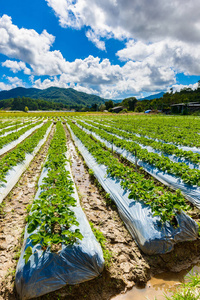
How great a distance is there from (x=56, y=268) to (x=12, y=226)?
241cm

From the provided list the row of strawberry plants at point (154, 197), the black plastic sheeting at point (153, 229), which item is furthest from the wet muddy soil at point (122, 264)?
the row of strawberry plants at point (154, 197)

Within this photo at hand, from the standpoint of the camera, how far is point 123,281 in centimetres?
289

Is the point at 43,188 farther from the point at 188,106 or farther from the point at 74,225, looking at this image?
the point at 188,106

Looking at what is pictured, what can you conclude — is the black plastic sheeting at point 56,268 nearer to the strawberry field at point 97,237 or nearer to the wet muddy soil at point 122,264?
the strawberry field at point 97,237

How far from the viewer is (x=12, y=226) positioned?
423 centimetres

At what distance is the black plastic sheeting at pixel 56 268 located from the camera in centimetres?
246

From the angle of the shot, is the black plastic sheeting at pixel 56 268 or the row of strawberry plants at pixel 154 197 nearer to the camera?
the black plastic sheeting at pixel 56 268

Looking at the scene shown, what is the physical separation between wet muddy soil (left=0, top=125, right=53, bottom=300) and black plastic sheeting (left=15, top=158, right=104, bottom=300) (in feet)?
1.53

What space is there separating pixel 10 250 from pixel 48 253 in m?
1.50

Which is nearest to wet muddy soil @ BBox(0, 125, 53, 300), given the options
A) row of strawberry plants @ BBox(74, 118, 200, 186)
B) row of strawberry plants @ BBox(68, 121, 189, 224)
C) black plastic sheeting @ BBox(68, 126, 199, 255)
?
black plastic sheeting @ BBox(68, 126, 199, 255)

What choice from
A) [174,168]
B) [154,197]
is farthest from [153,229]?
[174,168]

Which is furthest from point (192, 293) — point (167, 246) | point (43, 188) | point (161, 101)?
point (161, 101)

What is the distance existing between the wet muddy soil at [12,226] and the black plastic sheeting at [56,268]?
465 mm

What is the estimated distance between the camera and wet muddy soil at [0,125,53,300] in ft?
9.15
